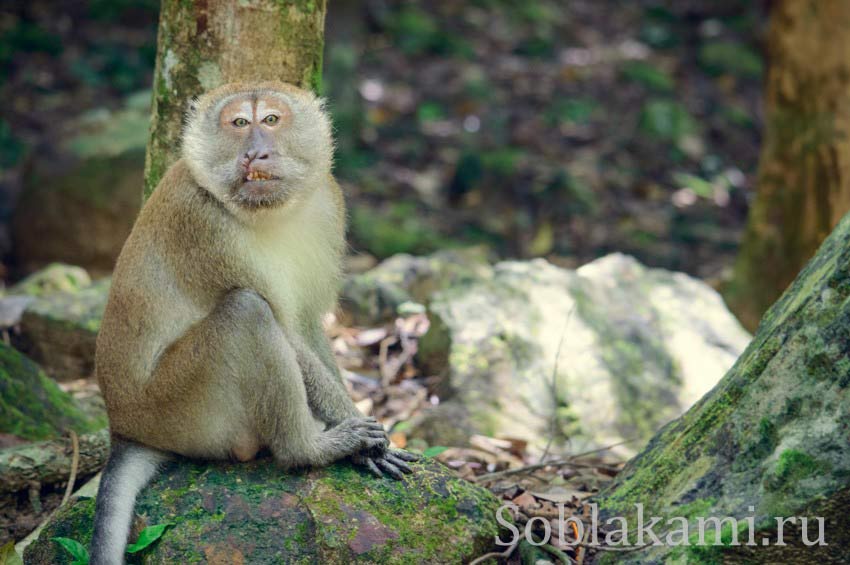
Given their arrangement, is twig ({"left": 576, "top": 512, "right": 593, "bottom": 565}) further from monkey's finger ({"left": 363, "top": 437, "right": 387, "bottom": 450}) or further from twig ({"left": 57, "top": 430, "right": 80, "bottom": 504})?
twig ({"left": 57, "top": 430, "right": 80, "bottom": 504})

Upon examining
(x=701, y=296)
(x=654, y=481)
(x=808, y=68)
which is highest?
(x=808, y=68)

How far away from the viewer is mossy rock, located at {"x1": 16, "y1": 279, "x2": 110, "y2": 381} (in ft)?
20.1

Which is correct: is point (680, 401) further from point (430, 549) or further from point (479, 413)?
point (430, 549)

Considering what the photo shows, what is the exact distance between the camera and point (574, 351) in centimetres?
586

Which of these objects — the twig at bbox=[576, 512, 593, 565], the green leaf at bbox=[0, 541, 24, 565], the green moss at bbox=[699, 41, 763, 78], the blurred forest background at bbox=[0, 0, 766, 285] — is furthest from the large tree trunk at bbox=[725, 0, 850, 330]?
the green leaf at bbox=[0, 541, 24, 565]

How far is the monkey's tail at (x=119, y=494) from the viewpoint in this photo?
11.9 feet

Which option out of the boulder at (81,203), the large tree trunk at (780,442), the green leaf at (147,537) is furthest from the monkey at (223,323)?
the boulder at (81,203)

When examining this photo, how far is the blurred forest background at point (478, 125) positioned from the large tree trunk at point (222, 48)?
470 cm

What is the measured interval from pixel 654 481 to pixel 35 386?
3.07 m

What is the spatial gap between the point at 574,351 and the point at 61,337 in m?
3.05

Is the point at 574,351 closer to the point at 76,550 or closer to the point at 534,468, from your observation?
the point at 534,468

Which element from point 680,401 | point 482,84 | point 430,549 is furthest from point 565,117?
point 430,549

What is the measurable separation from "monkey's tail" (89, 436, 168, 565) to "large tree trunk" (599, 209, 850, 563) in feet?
5.97

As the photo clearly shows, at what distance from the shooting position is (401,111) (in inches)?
512
